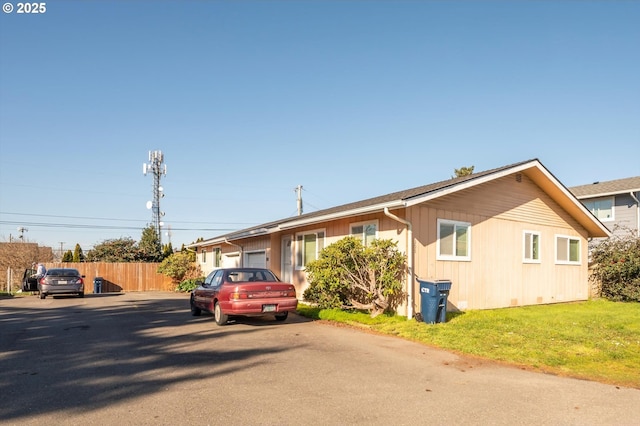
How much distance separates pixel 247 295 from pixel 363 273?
10.9 feet

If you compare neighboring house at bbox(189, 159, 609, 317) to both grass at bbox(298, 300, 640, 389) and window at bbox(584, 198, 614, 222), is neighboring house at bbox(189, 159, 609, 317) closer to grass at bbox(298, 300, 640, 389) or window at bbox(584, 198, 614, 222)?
grass at bbox(298, 300, 640, 389)

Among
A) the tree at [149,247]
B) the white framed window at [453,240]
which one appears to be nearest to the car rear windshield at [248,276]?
the white framed window at [453,240]

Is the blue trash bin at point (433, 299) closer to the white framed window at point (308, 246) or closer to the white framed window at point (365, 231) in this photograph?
the white framed window at point (365, 231)

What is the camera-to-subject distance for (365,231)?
14234 mm

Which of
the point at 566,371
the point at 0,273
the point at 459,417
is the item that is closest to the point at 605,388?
the point at 566,371

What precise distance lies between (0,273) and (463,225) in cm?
3313

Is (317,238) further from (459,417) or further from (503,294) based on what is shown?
(459,417)

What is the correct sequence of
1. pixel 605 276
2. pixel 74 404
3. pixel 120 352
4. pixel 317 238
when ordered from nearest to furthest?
pixel 74 404
pixel 120 352
pixel 317 238
pixel 605 276

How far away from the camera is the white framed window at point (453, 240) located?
13508 millimetres

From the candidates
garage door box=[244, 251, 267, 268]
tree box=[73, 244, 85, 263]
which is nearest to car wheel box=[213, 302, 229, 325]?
garage door box=[244, 251, 267, 268]

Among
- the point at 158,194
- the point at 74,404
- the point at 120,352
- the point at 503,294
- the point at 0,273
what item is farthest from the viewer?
the point at 158,194

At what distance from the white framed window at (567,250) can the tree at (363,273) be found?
8.87m

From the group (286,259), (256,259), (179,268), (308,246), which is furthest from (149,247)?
(308,246)

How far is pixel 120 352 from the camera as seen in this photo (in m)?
8.31
